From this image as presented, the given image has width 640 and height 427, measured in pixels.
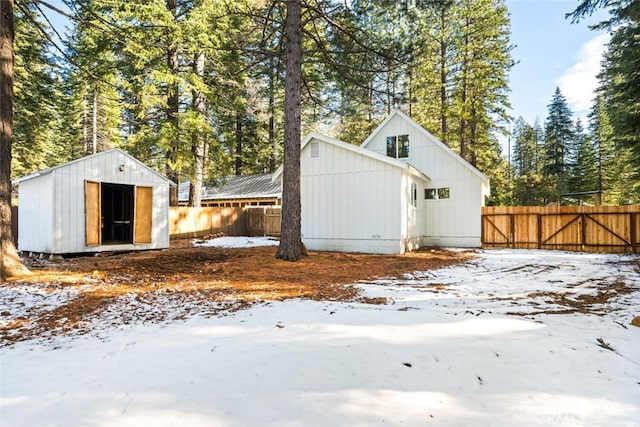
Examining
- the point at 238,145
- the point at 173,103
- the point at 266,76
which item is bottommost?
the point at 173,103

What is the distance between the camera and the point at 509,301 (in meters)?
5.05

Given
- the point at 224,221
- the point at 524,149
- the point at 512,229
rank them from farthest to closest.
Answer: the point at 524,149 < the point at 224,221 < the point at 512,229

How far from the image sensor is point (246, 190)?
2259 cm

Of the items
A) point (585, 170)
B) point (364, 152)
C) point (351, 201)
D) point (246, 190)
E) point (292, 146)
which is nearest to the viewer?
point (292, 146)

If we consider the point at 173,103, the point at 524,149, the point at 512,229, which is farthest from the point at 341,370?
the point at 524,149

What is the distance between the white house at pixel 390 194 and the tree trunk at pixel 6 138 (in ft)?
26.4

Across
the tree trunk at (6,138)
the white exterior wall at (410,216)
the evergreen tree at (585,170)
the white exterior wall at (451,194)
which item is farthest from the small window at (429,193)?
the evergreen tree at (585,170)

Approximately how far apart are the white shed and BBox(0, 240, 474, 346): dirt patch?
0.83 m

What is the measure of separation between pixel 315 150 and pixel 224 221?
8255 mm

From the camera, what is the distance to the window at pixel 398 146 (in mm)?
15305

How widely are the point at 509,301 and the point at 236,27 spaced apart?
17.2 m

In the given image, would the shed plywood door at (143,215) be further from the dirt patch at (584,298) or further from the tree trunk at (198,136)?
the dirt patch at (584,298)

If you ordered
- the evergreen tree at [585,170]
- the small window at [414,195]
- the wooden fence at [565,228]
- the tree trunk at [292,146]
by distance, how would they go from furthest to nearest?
1. the evergreen tree at [585,170]
2. the small window at [414,195]
3. the wooden fence at [565,228]
4. the tree trunk at [292,146]

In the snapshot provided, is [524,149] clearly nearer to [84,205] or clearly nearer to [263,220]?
[263,220]
